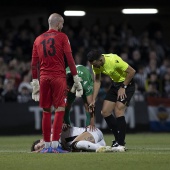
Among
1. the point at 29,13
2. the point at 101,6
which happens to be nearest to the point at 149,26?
the point at 101,6

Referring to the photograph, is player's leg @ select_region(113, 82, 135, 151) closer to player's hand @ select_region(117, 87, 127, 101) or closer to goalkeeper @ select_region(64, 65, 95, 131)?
player's hand @ select_region(117, 87, 127, 101)

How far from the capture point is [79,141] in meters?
13.9

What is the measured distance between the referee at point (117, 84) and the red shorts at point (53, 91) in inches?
39.0

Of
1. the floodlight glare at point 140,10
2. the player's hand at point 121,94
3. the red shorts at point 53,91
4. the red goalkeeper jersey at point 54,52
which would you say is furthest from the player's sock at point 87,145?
the floodlight glare at point 140,10

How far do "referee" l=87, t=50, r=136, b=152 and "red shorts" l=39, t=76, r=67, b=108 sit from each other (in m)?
0.99

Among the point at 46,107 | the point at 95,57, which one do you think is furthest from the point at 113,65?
the point at 46,107

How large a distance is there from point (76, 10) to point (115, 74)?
17583 millimetres

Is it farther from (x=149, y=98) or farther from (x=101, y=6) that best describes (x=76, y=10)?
(x=149, y=98)

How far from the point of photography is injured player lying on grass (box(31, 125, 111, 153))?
13.8 meters

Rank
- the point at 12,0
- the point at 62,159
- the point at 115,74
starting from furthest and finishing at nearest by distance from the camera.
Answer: the point at 12,0, the point at 115,74, the point at 62,159

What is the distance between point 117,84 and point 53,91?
1.82 meters

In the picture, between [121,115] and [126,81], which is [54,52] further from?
[121,115]

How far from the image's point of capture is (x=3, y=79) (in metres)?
23.0

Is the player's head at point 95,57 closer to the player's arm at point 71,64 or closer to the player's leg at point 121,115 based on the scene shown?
the player's arm at point 71,64
